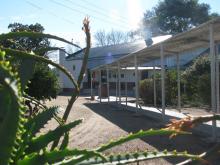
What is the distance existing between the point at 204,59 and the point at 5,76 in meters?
27.6

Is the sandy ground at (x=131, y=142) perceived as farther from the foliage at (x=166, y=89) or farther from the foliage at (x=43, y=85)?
the foliage at (x=166, y=89)

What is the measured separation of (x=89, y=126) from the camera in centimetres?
1731

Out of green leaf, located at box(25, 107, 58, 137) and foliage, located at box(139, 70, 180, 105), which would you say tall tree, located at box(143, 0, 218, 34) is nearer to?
foliage, located at box(139, 70, 180, 105)

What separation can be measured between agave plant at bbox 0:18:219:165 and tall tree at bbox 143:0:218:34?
2983 inches

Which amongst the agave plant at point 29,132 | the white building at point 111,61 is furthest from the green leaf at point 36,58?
the white building at point 111,61

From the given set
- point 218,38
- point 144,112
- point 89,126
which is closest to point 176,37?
point 218,38

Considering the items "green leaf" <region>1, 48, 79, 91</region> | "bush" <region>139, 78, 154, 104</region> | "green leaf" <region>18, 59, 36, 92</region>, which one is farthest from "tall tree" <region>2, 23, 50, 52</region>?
"bush" <region>139, 78, 154, 104</region>

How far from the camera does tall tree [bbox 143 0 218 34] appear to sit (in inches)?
2997

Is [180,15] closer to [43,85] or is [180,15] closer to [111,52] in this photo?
[111,52]

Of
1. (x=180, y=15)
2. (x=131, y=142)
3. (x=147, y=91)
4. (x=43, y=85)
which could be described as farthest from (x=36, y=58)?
(x=180, y=15)

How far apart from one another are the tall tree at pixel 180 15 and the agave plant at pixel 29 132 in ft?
249

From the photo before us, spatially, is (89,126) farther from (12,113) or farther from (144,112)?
(12,113)

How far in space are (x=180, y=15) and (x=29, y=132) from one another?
7743 cm

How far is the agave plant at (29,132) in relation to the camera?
3.64ft
